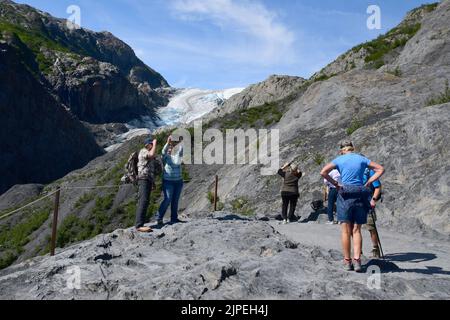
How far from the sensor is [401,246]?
29.6ft

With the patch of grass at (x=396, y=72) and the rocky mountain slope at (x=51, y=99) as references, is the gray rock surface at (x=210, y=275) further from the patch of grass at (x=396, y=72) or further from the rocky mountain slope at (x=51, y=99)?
the rocky mountain slope at (x=51, y=99)

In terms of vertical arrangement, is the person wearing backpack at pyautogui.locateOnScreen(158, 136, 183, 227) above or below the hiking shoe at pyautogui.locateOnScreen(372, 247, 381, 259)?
above

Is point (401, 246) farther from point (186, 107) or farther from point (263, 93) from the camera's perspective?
point (186, 107)

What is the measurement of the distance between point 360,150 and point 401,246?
5232 mm

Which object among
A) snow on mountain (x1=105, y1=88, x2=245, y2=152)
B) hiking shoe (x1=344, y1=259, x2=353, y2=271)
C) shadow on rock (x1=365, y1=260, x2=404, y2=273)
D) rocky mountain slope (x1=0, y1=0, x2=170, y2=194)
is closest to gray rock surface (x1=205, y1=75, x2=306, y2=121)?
rocky mountain slope (x1=0, y1=0, x2=170, y2=194)

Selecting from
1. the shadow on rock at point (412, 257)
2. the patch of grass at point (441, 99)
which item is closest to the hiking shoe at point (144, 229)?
the shadow on rock at point (412, 257)

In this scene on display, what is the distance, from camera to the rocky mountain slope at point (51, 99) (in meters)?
65.1

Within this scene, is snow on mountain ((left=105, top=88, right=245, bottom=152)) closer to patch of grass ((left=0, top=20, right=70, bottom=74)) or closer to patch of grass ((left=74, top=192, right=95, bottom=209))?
patch of grass ((left=0, top=20, right=70, bottom=74))

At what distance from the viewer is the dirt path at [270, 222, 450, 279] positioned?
274 inches

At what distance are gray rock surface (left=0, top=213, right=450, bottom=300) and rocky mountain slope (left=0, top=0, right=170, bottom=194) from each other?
5890cm

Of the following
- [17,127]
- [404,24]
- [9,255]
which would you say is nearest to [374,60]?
[404,24]

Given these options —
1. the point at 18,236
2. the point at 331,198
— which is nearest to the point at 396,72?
the point at 331,198

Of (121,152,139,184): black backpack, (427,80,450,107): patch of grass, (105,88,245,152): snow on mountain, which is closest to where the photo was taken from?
(121,152,139,184): black backpack
